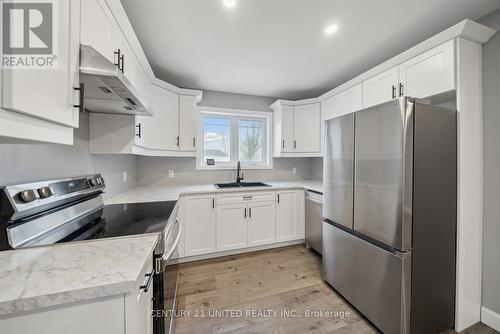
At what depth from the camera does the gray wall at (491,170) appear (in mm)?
1405

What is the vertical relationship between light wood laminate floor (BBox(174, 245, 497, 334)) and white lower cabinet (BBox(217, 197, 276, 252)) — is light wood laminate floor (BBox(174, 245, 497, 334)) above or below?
below

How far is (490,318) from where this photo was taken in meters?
1.42

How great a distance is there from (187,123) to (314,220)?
7.15 ft

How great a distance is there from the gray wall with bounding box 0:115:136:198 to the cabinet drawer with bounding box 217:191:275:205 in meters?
1.16

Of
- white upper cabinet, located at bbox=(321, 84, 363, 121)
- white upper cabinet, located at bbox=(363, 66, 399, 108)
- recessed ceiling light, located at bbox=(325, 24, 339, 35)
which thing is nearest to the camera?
recessed ceiling light, located at bbox=(325, 24, 339, 35)

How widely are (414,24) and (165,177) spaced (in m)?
3.23

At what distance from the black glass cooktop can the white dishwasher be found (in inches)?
71.3

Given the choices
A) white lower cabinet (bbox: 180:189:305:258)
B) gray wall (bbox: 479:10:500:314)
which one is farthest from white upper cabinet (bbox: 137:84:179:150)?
gray wall (bbox: 479:10:500:314)

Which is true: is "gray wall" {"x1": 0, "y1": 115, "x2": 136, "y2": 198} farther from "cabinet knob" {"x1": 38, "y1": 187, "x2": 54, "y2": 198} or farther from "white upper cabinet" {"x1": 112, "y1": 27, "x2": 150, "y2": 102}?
"white upper cabinet" {"x1": 112, "y1": 27, "x2": 150, "y2": 102}

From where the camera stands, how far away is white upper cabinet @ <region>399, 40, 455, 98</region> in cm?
140

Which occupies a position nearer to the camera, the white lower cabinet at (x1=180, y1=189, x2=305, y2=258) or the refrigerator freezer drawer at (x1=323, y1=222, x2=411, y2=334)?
the refrigerator freezer drawer at (x1=323, y1=222, x2=411, y2=334)

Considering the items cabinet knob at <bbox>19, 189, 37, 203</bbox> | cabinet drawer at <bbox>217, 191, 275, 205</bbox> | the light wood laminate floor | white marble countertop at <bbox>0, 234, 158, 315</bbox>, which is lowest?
the light wood laminate floor

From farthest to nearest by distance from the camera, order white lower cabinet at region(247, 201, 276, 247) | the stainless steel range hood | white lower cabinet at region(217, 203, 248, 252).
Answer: white lower cabinet at region(247, 201, 276, 247)
white lower cabinet at region(217, 203, 248, 252)
the stainless steel range hood

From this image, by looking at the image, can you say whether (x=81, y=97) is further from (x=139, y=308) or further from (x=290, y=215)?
(x=290, y=215)
